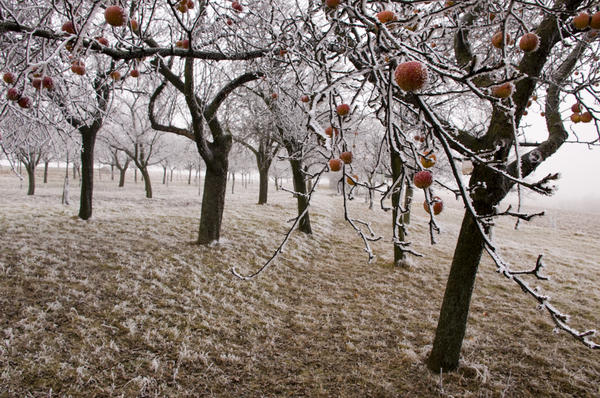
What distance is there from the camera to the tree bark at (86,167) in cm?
859

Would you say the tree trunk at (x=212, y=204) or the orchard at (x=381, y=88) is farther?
the tree trunk at (x=212, y=204)

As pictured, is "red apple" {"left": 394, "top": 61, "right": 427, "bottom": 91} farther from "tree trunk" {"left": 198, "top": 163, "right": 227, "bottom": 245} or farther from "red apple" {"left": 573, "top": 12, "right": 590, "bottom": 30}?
"tree trunk" {"left": 198, "top": 163, "right": 227, "bottom": 245}

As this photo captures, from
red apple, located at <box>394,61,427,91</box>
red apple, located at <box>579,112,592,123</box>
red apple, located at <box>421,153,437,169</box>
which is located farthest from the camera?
red apple, located at <box>579,112,592,123</box>

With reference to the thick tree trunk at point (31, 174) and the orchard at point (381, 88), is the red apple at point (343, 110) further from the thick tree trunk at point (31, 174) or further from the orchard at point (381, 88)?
the thick tree trunk at point (31, 174)

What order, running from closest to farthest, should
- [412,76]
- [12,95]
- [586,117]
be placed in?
[412,76]
[12,95]
[586,117]

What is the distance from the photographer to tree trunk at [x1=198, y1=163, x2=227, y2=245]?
7418mm

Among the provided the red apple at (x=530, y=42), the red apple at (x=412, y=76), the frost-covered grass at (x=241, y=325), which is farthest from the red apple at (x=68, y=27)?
the frost-covered grass at (x=241, y=325)

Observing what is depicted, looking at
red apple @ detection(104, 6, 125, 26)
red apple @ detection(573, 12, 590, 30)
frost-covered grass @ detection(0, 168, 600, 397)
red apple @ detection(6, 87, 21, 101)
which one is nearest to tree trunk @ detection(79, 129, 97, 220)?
frost-covered grass @ detection(0, 168, 600, 397)

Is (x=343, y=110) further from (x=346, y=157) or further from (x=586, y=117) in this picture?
(x=586, y=117)

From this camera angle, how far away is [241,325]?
4.59m

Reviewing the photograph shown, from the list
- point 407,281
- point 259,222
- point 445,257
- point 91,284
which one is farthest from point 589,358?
point 259,222

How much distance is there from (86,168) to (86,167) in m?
0.03

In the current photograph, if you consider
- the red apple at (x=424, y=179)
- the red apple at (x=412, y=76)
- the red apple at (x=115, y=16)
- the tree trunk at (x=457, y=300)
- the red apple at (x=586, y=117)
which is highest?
the red apple at (x=586, y=117)

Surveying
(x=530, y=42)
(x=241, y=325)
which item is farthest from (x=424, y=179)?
(x=241, y=325)
